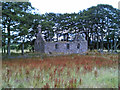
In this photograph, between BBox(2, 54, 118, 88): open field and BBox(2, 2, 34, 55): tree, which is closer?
BBox(2, 54, 118, 88): open field

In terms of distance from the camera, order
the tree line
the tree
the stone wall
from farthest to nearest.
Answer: the tree line, the stone wall, the tree

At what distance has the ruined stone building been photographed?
84.8 feet

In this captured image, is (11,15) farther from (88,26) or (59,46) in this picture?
Result: (88,26)

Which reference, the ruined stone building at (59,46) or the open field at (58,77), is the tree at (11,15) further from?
the open field at (58,77)

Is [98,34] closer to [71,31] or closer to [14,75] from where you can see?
[71,31]

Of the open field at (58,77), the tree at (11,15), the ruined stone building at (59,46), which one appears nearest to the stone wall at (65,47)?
the ruined stone building at (59,46)

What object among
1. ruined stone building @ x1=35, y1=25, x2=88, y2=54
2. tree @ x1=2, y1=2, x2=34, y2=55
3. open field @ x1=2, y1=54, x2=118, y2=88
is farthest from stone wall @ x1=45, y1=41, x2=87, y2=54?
open field @ x1=2, y1=54, x2=118, y2=88

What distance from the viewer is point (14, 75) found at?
451cm

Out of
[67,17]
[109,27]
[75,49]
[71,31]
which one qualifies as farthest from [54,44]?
[109,27]

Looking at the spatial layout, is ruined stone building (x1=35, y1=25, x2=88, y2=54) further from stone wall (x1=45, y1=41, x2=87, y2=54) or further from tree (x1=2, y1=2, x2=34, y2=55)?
tree (x1=2, y1=2, x2=34, y2=55)

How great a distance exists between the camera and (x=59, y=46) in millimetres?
27047

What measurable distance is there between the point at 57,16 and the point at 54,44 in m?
11.3

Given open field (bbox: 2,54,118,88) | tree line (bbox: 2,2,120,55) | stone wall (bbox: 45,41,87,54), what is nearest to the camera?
open field (bbox: 2,54,118,88)

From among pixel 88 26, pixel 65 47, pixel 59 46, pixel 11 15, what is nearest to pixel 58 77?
pixel 11 15
